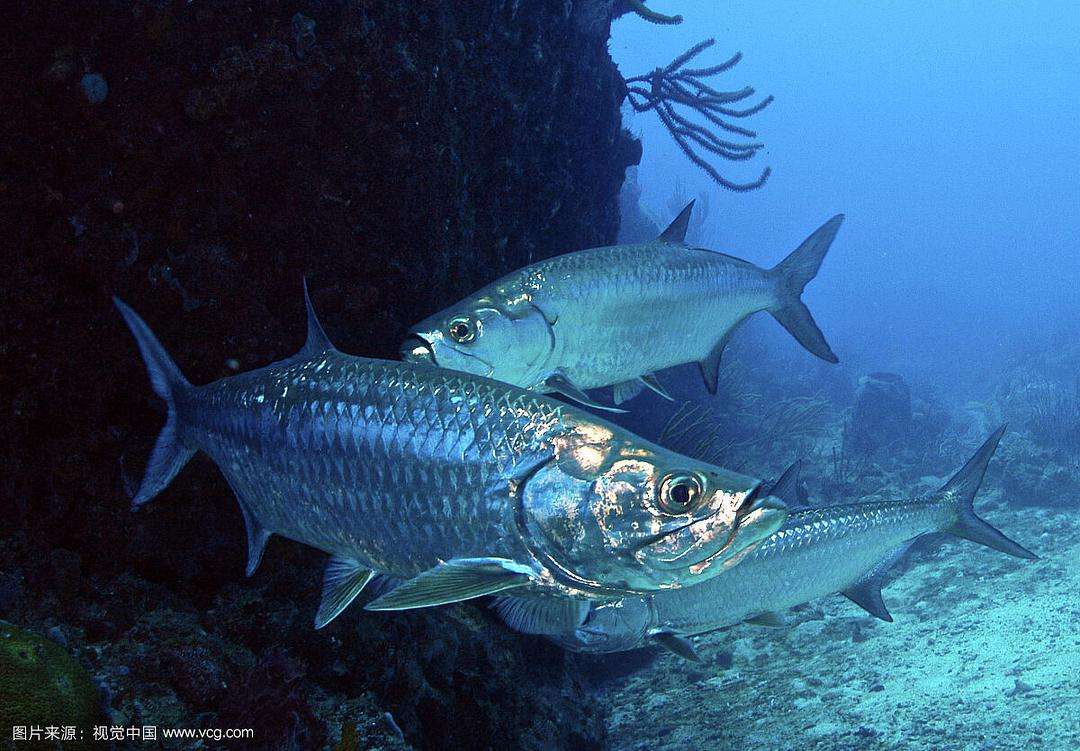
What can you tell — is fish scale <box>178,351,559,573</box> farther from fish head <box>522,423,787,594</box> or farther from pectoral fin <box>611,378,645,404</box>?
pectoral fin <box>611,378,645,404</box>

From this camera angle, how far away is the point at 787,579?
404 centimetres

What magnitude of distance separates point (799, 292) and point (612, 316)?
1.90 metres

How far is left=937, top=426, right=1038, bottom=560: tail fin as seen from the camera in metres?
4.46

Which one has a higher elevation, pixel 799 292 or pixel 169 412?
pixel 799 292

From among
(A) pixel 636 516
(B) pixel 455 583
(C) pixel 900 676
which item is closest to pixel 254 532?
(B) pixel 455 583

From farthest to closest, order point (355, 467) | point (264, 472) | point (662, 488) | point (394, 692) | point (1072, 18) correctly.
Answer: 1. point (1072, 18)
2. point (394, 692)
3. point (264, 472)
4. point (355, 467)
5. point (662, 488)

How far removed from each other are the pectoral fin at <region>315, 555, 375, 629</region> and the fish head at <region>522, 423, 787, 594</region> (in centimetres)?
79

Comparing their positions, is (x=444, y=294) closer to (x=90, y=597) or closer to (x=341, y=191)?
(x=341, y=191)

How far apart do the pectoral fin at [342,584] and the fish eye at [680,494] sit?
120 cm

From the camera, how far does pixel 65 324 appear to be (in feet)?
9.46

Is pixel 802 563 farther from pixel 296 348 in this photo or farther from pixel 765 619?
pixel 296 348

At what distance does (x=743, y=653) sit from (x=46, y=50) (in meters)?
7.44

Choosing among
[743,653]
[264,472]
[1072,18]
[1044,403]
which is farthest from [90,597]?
[1072,18]

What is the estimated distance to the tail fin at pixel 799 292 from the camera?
4.62 m
